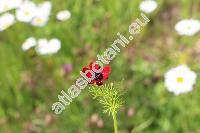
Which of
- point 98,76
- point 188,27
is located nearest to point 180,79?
point 188,27

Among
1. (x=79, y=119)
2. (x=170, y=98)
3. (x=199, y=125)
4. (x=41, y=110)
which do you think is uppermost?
(x=41, y=110)

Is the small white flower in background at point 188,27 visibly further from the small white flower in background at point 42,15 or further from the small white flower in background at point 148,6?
the small white flower in background at point 42,15

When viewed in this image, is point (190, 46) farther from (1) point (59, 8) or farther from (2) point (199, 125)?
(1) point (59, 8)

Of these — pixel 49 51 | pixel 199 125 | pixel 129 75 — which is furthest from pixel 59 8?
pixel 199 125

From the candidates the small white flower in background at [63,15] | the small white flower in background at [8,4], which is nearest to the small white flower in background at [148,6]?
the small white flower in background at [63,15]

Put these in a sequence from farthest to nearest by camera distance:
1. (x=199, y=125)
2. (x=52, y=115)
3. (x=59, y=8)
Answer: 1. (x=59, y=8)
2. (x=52, y=115)
3. (x=199, y=125)

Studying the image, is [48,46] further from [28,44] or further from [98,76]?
[98,76]

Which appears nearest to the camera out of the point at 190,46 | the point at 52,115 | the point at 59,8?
the point at 52,115
